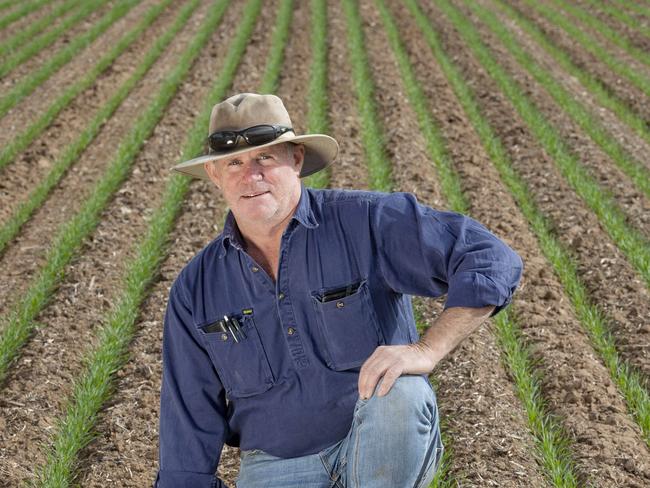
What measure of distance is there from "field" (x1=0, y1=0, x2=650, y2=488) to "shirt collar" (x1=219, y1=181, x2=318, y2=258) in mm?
1599

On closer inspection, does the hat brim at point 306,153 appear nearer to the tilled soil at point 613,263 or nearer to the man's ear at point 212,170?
the man's ear at point 212,170

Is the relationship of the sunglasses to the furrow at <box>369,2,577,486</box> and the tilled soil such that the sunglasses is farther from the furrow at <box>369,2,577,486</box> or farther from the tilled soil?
the tilled soil

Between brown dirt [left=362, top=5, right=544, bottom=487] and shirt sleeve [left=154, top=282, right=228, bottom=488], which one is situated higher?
shirt sleeve [left=154, top=282, right=228, bottom=488]

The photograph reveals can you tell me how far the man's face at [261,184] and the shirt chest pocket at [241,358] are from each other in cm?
36

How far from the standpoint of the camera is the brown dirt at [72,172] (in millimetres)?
6828

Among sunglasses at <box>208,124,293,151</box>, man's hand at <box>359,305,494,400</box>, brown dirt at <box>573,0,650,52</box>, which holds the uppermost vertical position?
sunglasses at <box>208,124,293,151</box>

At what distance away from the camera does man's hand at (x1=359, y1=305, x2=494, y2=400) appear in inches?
103

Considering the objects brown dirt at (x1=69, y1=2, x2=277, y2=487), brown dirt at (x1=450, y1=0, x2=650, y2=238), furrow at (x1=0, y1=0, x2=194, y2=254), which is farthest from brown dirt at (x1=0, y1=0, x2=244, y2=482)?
brown dirt at (x1=450, y1=0, x2=650, y2=238)

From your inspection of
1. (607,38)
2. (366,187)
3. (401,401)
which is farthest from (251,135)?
(607,38)

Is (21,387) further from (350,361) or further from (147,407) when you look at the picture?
(350,361)

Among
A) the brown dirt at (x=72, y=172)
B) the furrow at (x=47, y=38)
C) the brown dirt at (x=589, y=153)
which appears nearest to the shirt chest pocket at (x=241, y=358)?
the brown dirt at (x=72, y=172)

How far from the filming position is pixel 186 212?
7.59 metres

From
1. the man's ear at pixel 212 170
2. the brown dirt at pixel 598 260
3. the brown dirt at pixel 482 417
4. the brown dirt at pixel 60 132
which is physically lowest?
the brown dirt at pixel 60 132

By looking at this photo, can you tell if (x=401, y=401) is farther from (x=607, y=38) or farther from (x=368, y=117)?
(x=607, y=38)
